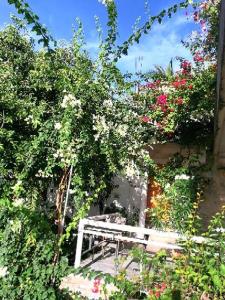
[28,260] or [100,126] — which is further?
[100,126]

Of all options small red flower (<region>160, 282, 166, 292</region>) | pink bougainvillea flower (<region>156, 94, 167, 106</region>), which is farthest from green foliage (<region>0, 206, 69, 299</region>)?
pink bougainvillea flower (<region>156, 94, 167, 106</region>)

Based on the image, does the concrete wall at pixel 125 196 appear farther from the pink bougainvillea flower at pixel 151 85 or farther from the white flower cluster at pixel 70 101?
the white flower cluster at pixel 70 101

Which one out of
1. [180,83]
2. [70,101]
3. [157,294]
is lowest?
[157,294]

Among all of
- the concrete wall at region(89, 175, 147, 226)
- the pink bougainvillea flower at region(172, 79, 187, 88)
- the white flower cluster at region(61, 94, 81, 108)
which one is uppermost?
the pink bougainvillea flower at region(172, 79, 187, 88)

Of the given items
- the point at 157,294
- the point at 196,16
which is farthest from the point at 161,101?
the point at 157,294

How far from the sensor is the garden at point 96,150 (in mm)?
4277

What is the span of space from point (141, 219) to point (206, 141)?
9.26 feet

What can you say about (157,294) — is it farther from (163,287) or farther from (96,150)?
(96,150)

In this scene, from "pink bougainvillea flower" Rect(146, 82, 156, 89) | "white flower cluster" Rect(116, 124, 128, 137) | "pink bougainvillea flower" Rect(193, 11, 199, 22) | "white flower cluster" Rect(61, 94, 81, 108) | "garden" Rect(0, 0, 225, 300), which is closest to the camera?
"garden" Rect(0, 0, 225, 300)

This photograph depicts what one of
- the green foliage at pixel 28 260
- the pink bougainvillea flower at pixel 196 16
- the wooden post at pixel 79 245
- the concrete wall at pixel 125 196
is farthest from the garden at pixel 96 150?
the concrete wall at pixel 125 196

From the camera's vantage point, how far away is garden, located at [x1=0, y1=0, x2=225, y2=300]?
14.0 feet

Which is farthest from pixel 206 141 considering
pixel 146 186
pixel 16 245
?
pixel 16 245

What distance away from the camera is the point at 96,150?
5.75 m

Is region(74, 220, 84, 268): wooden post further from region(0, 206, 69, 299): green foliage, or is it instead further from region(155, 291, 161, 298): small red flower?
region(155, 291, 161, 298): small red flower
